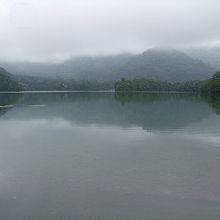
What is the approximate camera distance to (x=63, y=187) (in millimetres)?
20578

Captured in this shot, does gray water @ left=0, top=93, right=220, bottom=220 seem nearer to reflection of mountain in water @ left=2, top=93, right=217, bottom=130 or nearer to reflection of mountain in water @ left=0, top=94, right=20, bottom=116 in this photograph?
reflection of mountain in water @ left=2, top=93, right=217, bottom=130

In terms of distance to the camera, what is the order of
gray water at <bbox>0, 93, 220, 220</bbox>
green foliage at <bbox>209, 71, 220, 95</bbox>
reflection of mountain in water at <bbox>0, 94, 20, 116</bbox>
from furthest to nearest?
green foliage at <bbox>209, 71, 220, 95</bbox> → reflection of mountain in water at <bbox>0, 94, 20, 116</bbox> → gray water at <bbox>0, 93, 220, 220</bbox>

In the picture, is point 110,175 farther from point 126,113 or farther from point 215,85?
point 215,85

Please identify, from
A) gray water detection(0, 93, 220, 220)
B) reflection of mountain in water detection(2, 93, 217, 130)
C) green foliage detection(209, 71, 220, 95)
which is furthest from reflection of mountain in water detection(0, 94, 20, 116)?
green foliage detection(209, 71, 220, 95)

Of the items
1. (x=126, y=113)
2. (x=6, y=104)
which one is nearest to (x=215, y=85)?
(x=6, y=104)

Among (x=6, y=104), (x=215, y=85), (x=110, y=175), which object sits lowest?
(x=6, y=104)

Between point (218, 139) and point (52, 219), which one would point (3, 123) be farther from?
point (52, 219)

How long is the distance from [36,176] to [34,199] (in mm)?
4326

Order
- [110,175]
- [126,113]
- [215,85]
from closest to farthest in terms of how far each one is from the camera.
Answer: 1. [110,175]
2. [126,113]
3. [215,85]

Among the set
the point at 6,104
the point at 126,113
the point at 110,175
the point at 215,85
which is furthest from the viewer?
the point at 215,85

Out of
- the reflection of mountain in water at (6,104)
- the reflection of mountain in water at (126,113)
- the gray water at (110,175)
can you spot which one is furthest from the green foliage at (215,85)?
the gray water at (110,175)

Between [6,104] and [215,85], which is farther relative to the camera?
[215,85]

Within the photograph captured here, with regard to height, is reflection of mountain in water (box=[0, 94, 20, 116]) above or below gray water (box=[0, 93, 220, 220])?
below

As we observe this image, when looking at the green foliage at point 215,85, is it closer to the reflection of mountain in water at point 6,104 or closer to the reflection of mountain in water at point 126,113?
the reflection of mountain in water at point 126,113
